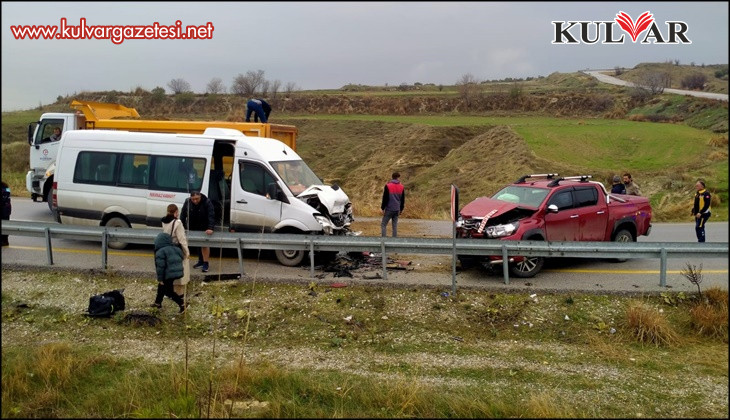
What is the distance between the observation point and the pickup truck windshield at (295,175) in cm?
1165

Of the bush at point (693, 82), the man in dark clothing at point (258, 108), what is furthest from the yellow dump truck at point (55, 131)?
the bush at point (693, 82)

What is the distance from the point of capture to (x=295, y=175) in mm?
12156

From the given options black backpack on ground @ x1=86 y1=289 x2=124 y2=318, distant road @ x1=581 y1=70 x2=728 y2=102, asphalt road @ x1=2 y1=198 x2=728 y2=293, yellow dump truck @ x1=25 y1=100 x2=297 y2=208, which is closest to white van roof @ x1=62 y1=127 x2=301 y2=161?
asphalt road @ x1=2 y1=198 x2=728 y2=293

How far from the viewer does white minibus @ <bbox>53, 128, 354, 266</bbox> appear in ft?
37.6

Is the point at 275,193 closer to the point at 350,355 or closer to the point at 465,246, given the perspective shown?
the point at 465,246

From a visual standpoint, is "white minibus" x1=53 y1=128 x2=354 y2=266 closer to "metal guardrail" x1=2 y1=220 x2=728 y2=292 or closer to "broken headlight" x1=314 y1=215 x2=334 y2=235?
"broken headlight" x1=314 y1=215 x2=334 y2=235

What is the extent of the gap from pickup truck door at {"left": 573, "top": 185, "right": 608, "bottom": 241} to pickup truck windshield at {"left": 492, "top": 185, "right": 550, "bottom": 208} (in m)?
0.76

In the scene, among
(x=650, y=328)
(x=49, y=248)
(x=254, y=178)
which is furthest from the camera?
(x=254, y=178)

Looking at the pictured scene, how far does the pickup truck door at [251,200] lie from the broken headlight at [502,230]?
427cm

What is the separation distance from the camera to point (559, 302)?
372 inches

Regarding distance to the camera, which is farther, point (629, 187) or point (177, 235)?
point (629, 187)

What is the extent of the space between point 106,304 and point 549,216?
829 cm

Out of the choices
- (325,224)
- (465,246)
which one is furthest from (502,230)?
(325,224)

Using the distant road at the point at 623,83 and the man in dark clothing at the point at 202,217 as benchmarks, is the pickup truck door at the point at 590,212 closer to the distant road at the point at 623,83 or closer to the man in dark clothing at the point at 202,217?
the man in dark clothing at the point at 202,217
